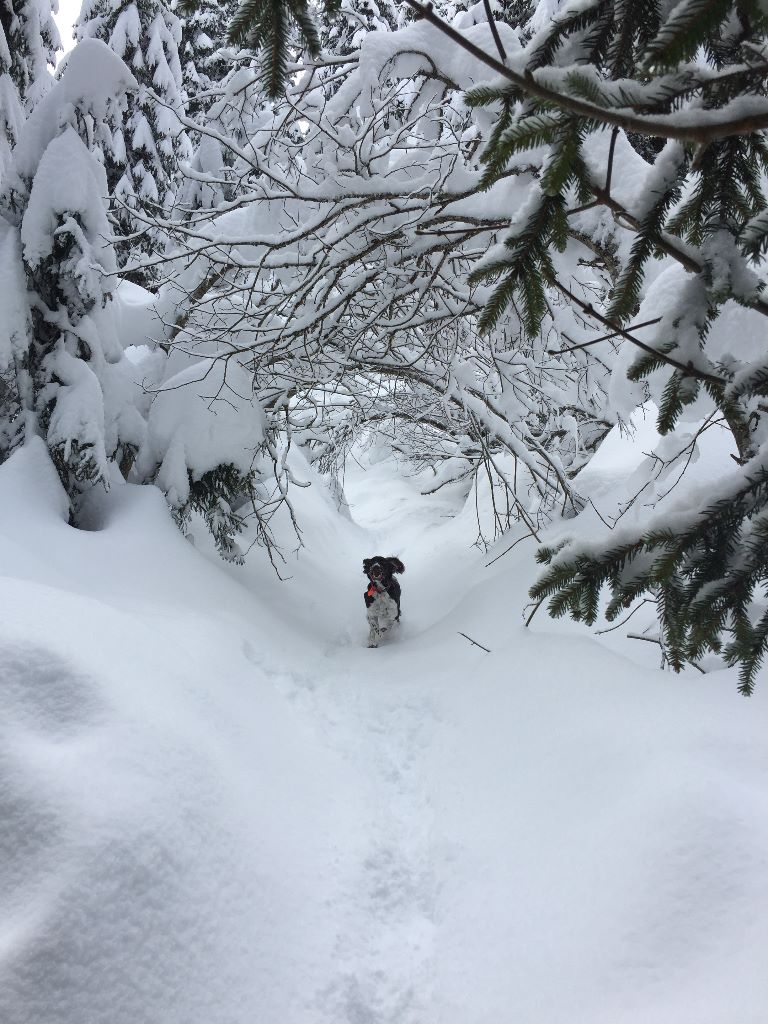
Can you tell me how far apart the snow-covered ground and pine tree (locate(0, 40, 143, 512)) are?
0.97 metres

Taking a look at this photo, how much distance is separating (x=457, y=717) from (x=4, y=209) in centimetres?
574

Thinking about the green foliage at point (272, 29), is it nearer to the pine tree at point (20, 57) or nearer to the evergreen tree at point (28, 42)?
the pine tree at point (20, 57)

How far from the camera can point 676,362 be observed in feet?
5.31

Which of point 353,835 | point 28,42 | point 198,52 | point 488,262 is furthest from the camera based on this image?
point 198,52

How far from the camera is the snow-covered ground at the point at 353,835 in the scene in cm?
195

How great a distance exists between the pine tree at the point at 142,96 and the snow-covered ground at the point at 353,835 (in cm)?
1105

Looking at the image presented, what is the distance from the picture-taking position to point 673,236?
1.66 metres

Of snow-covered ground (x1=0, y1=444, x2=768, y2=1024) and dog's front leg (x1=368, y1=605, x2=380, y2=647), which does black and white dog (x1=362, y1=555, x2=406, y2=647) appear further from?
snow-covered ground (x1=0, y1=444, x2=768, y2=1024)

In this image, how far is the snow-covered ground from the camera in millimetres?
1949

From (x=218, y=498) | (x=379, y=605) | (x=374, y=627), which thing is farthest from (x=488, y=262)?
(x=374, y=627)

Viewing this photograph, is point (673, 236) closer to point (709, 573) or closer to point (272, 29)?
point (709, 573)

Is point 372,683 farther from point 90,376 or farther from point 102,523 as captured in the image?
point 90,376

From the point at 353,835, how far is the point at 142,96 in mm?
15935

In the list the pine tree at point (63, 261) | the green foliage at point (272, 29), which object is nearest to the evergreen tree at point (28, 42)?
the pine tree at point (63, 261)
